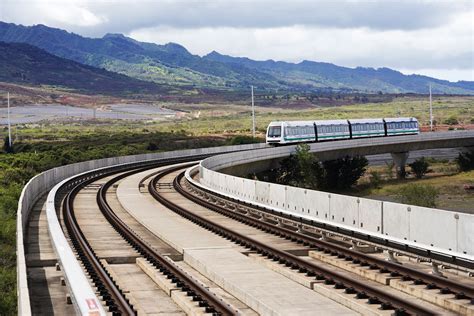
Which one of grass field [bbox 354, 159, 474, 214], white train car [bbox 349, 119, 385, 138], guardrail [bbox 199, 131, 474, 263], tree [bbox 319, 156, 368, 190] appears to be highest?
guardrail [bbox 199, 131, 474, 263]

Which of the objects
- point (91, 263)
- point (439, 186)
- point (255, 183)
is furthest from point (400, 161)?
point (91, 263)

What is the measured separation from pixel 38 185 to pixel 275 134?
37646 millimetres

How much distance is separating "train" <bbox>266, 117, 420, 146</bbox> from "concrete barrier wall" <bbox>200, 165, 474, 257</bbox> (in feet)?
149

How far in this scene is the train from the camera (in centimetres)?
8044

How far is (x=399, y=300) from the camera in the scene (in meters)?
16.1

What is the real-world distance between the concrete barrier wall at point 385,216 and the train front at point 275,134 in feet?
148

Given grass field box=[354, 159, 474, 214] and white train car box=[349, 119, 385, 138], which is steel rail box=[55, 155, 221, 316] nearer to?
grass field box=[354, 159, 474, 214]

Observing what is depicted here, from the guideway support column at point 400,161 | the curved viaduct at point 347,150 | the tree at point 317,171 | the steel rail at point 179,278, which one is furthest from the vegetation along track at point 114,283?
the guideway support column at point 400,161

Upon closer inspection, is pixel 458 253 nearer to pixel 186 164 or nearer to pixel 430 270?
pixel 430 270

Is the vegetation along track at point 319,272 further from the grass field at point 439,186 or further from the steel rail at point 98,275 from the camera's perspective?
the grass field at point 439,186

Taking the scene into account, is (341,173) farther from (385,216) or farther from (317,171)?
(385,216)

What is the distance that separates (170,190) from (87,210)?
1154cm

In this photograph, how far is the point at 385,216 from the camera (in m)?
22.9

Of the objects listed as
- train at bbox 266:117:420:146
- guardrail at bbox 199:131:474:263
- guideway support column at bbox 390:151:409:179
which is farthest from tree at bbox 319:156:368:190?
guardrail at bbox 199:131:474:263
